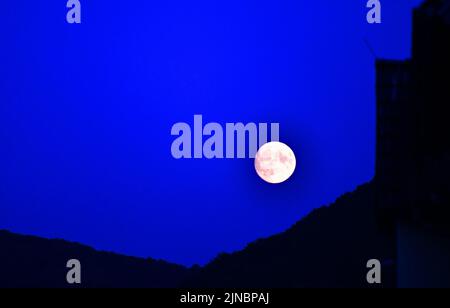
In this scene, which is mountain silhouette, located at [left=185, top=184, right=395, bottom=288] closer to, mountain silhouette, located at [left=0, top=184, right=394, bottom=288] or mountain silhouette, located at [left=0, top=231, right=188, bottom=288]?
mountain silhouette, located at [left=0, top=184, right=394, bottom=288]

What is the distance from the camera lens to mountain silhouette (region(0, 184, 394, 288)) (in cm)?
218
